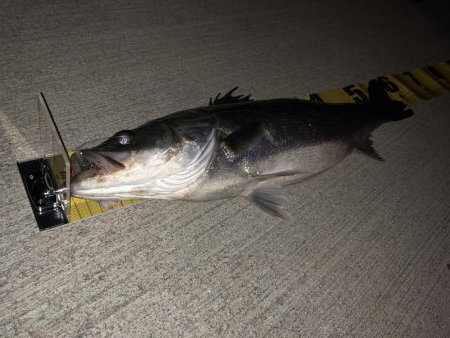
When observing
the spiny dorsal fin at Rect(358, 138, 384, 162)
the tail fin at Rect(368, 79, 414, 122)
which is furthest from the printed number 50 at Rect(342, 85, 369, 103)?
the spiny dorsal fin at Rect(358, 138, 384, 162)

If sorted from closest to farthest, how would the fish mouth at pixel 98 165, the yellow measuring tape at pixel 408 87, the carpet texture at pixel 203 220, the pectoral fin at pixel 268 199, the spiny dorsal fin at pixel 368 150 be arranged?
1. the fish mouth at pixel 98 165
2. the carpet texture at pixel 203 220
3. the pectoral fin at pixel 268 199
4. the spiny dorsal fin at pixel 368 150
5. the yellow measuring tape at pixel 408 87

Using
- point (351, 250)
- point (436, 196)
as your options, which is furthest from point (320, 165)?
point (436, 196)

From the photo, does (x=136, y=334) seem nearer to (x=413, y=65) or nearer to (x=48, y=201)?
(x=48, y=201)

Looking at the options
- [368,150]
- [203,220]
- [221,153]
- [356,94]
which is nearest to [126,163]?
[221,153]

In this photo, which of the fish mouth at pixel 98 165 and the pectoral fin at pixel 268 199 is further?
the pectoral fin at pixel 268 199

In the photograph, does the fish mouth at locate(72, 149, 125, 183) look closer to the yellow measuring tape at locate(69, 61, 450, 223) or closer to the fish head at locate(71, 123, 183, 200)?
the fish head at locate(71, 123, 183, 200)

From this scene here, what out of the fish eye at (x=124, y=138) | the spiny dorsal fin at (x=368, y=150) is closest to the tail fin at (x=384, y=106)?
the spiny dorsal fin at (x=368, y=150)

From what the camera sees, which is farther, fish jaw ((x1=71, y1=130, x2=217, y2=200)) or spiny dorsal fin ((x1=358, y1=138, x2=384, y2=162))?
spiny dorsal fin ((x1=358, y1=138, x2=384, y2=162))

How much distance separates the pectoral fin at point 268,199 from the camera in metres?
1.82

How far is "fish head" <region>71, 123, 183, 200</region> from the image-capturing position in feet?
4.62

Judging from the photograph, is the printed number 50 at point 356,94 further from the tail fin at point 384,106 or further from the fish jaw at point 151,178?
the fish jaw at point 151,178

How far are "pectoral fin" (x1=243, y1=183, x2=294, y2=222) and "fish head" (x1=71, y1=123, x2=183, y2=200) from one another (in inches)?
18.7

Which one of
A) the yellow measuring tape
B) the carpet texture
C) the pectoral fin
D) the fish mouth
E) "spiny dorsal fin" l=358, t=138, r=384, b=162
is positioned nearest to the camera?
the fish mouth

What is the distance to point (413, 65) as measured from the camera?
11.8 ft
